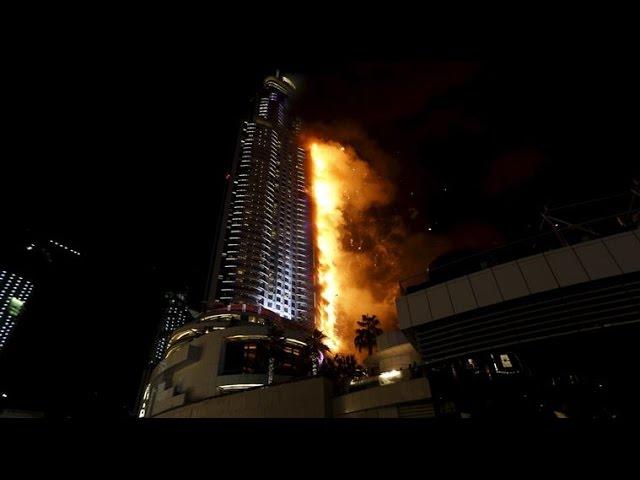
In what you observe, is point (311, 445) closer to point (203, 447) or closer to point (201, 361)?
point (203, 447)

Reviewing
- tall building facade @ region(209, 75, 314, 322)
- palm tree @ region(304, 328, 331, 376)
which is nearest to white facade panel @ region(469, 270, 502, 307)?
palm tree @ region(304, 328, 331, 376)

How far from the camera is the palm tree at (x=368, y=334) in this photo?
65.2 metres

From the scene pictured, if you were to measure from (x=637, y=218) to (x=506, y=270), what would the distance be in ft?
34.6

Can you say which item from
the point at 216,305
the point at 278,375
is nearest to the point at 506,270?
the point at 278,375

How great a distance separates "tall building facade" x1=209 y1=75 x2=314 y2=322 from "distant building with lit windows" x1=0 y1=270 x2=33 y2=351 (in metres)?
93.0

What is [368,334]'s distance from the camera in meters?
65.8

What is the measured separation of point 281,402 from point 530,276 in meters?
21.9

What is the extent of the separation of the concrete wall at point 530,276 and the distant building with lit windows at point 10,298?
15681 cm

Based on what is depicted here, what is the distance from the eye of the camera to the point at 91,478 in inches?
75.5

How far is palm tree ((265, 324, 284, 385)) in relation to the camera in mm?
52688

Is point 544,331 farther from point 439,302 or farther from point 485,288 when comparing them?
point 439,302

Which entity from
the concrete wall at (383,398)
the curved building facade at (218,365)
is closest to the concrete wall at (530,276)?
the concrete wall at (383,398)

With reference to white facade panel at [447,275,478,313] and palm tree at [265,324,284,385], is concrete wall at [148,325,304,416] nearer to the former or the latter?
palm tree at [265,324,284,385]

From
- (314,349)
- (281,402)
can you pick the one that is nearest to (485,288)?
(281,402)
